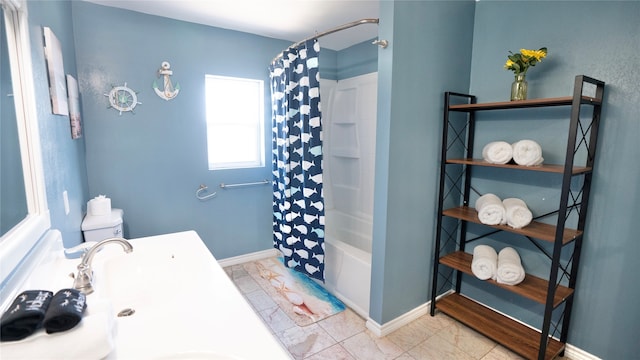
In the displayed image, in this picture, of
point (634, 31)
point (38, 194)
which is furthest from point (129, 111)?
point (634, 31)

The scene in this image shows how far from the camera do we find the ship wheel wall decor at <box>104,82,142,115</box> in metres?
2.46

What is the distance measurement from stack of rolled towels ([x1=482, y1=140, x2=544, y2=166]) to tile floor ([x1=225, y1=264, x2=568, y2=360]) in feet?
4.09

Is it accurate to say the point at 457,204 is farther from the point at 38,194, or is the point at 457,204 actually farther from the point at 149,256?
the point at 38,194

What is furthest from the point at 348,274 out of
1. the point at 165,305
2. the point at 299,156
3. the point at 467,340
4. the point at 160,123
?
the point at 160,123

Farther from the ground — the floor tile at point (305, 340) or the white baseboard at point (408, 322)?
the white baseboard at point (408, 322)

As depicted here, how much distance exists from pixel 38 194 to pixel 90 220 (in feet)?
3.71

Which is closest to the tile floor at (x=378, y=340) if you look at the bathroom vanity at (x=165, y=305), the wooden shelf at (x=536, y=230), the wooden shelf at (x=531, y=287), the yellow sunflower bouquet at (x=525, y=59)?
the wooden shelf at (x=531, y=287)

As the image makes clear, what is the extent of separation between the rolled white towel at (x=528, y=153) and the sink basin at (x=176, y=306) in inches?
69.2

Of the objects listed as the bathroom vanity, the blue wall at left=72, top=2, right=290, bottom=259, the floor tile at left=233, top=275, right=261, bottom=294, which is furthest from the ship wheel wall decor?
the floor tile at left=233, top=275, right=261, bottom=294

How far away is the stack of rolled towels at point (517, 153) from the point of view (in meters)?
1.78

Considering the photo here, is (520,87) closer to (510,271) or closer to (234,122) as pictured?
(510,271)

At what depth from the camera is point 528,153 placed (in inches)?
70.3

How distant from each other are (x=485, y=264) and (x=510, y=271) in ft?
0.48

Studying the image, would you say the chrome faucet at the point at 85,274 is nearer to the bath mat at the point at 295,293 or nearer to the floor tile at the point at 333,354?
the floor tile at the point at 333,354
